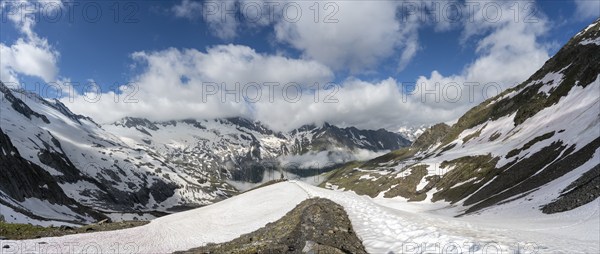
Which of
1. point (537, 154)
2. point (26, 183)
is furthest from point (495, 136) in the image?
point (26, 183)

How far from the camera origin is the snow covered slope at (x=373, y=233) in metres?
12.3

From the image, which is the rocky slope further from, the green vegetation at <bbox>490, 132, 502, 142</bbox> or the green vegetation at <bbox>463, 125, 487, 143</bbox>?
the green vegetation at <bbox>490, 132, 502, 142</bbox>

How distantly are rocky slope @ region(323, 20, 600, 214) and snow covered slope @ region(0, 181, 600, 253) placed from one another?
57.8ft

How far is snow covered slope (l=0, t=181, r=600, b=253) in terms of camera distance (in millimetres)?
12305

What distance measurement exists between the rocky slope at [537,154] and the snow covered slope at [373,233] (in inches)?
694

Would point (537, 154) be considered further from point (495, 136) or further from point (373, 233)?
point (495, 136)

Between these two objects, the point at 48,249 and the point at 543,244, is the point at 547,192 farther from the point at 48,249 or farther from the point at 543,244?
the point at 48,249

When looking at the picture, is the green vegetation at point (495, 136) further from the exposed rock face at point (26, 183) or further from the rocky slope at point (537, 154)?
the exposed rock face at point (26, 183)

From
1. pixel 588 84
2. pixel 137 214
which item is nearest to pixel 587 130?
pixel 588 84

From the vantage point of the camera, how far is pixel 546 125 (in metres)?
107

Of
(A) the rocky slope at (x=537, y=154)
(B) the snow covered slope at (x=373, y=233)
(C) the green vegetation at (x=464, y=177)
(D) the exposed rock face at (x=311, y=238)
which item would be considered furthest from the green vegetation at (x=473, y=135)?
(D) the exposed rock face at (x=311, y=238)

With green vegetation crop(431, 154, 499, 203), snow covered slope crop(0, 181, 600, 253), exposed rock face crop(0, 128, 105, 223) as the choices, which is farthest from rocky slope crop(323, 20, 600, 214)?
exposed rock face crop(0, 128, 105, 223)

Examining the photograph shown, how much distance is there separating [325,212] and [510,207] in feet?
118

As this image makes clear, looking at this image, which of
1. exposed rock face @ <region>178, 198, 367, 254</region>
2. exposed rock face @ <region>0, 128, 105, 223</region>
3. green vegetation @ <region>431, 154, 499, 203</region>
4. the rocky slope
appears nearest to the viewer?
exposed rock face @ <region>178, 198, 367, 254</region>
